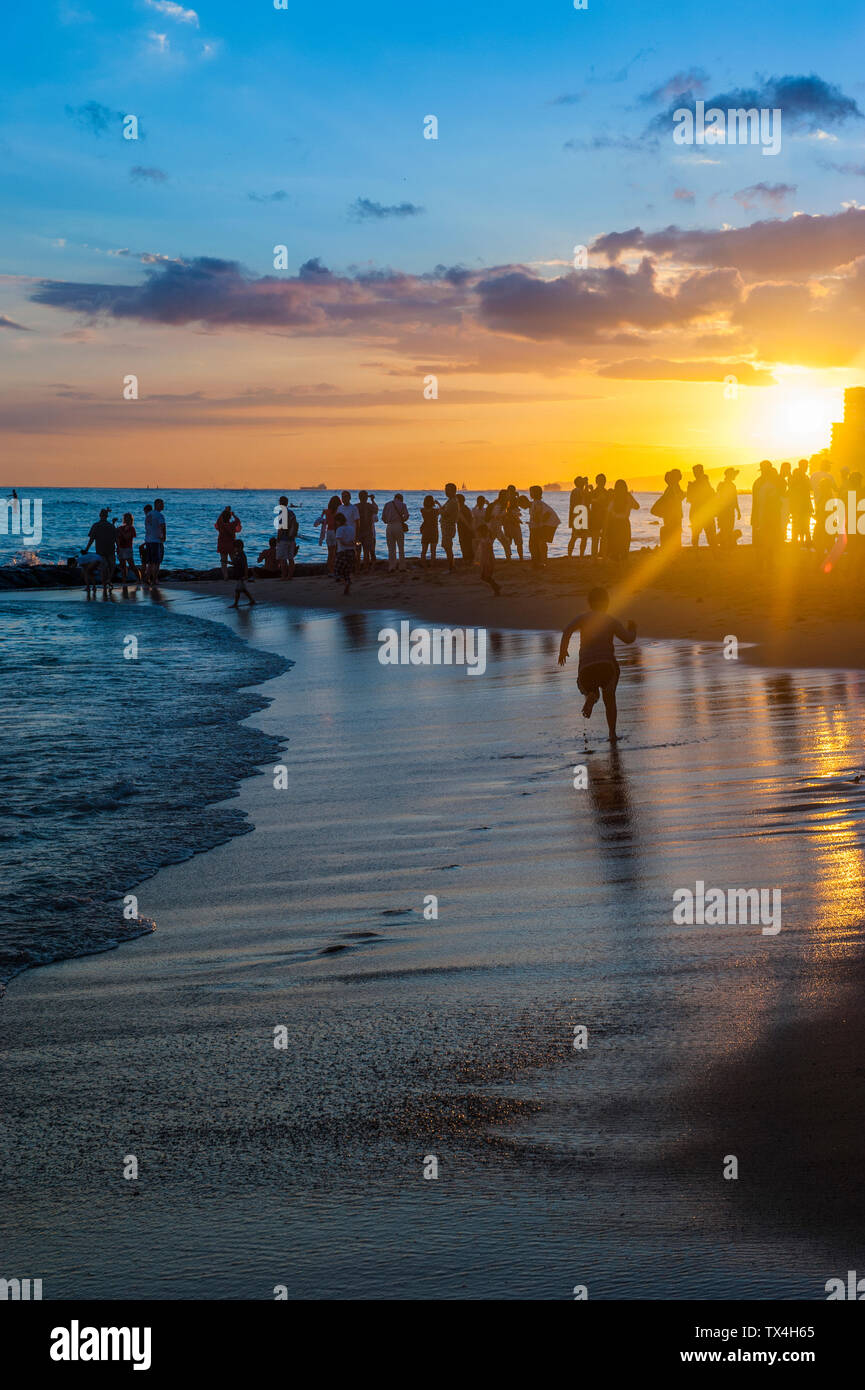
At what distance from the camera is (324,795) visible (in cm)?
928

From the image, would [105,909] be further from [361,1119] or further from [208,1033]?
[361,1119]

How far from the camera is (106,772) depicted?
10.7 m

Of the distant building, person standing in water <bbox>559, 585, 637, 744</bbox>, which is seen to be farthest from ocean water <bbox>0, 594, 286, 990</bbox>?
the distant building

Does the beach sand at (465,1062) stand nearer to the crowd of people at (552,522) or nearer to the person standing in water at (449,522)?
the crowd of people at (552,522)

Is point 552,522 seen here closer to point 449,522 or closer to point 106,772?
point 449,522

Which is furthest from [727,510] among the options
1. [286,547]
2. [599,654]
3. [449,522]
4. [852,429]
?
[852,429]

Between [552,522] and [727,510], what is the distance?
13.7 feet

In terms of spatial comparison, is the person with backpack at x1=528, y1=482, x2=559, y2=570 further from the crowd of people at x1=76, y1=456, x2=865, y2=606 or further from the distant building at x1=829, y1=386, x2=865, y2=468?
the distant building at x1=829, y1=386, x2=865, y2=468

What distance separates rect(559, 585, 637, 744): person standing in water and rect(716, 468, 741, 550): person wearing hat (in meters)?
16.8

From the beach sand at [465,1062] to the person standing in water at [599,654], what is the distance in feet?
6.97

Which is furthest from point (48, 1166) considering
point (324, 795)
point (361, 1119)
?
point (324, 795)

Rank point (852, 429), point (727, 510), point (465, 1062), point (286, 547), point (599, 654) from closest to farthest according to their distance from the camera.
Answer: point (465, 1062) → point (599, 654) → point (727, 510) → point (286, 547) → point (852, 429)

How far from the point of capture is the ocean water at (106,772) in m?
6.71

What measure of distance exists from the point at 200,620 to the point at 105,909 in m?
20.6
